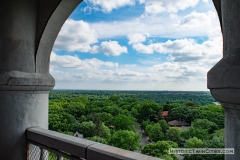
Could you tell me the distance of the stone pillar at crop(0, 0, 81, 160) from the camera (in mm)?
2730

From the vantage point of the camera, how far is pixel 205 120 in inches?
1054

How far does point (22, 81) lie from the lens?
8.86 feet

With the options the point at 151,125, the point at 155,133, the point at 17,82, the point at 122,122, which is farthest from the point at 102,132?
the point at 17,82

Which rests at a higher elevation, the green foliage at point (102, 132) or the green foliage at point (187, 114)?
the green foliage at point (187, 114)

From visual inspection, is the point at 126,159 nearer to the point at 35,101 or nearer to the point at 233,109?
the point at 233,109

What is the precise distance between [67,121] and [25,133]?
1188 inches

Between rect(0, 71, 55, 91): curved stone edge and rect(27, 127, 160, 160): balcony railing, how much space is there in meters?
0.58

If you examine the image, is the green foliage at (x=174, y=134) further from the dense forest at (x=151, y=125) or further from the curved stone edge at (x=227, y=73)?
the curved stone edge at (x=227, y=73)

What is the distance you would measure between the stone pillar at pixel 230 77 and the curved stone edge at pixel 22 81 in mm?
2340

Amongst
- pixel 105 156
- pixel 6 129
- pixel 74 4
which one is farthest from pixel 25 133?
pixel 74 4

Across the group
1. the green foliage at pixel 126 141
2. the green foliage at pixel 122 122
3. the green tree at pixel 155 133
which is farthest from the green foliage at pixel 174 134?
the green foliage at pixel 122 122

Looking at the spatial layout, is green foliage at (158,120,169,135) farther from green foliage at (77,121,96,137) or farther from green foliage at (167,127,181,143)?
green foliage at (77,121,96,137)

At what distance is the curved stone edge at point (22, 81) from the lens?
2.66m

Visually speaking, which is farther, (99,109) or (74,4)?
(99,109)
